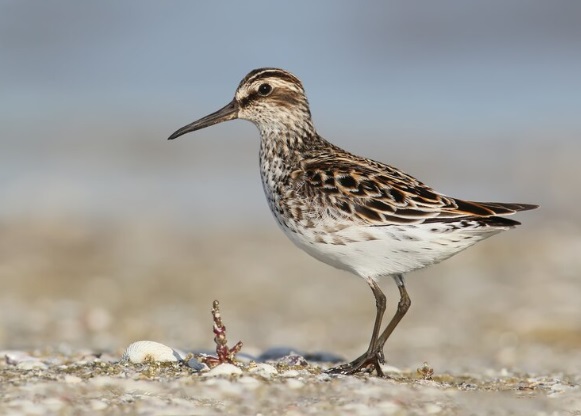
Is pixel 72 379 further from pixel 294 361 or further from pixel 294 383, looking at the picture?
pixel 294 361

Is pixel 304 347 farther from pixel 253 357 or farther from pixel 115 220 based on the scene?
pixel 115 220

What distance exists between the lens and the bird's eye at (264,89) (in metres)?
8.46

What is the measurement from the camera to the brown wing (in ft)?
22.7

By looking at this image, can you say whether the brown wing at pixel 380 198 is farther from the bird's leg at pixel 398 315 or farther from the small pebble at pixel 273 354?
the small pebble at pixel 273 354

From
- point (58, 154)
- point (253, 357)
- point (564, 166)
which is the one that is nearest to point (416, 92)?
point (564, 166)

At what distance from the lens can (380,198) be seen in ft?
23.1

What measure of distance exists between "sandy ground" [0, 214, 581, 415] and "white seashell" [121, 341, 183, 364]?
187mm

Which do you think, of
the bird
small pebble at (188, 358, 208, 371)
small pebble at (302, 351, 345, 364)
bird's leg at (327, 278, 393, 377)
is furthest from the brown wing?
small pebble at (302, 351, 345, 364)

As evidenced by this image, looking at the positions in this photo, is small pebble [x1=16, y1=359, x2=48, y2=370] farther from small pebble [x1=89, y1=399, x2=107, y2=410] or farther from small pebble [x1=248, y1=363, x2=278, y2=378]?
small pebble [x1=248, y1=363, x2=278, y2=378]

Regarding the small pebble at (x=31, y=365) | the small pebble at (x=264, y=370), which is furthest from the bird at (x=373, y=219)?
the small pebble at (x=31, y=365)

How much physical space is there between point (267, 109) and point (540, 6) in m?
27.9

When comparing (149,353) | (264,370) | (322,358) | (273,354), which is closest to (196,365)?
(149,353)

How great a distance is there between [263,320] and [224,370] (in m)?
4.97

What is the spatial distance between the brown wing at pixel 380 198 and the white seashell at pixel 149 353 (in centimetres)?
144
